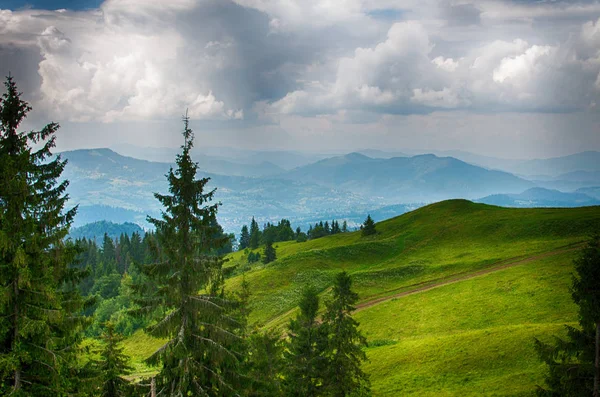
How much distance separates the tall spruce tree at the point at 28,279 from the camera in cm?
1498

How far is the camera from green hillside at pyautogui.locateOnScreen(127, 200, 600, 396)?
34.8m

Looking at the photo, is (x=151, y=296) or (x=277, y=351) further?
(x=277, y=351)

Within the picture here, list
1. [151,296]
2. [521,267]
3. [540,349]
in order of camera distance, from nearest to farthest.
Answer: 1. [151,296]
2. [540,349]
3. [521,267]

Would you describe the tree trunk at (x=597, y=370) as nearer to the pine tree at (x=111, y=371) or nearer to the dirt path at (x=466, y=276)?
the pine tree at (x=111, y=371)

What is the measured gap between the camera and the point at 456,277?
217ft

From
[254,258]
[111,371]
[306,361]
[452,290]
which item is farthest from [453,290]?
[254,258]

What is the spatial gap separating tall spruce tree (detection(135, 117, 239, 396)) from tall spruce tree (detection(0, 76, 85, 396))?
11.7ft

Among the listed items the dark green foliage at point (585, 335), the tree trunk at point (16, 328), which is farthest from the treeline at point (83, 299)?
the dark green foliage at point (585, 335)

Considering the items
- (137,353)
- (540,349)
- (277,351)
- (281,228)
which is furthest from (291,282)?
(281,228)

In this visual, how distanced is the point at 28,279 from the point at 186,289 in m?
5.70

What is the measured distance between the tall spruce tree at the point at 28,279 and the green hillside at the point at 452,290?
7511mm

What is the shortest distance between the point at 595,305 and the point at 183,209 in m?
16.8

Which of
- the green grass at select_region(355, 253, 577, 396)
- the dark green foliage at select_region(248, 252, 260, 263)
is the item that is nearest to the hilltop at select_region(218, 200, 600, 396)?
the green grass at select_region(355, 253, 577, 396)

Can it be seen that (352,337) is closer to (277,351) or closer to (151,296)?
(277,351)
